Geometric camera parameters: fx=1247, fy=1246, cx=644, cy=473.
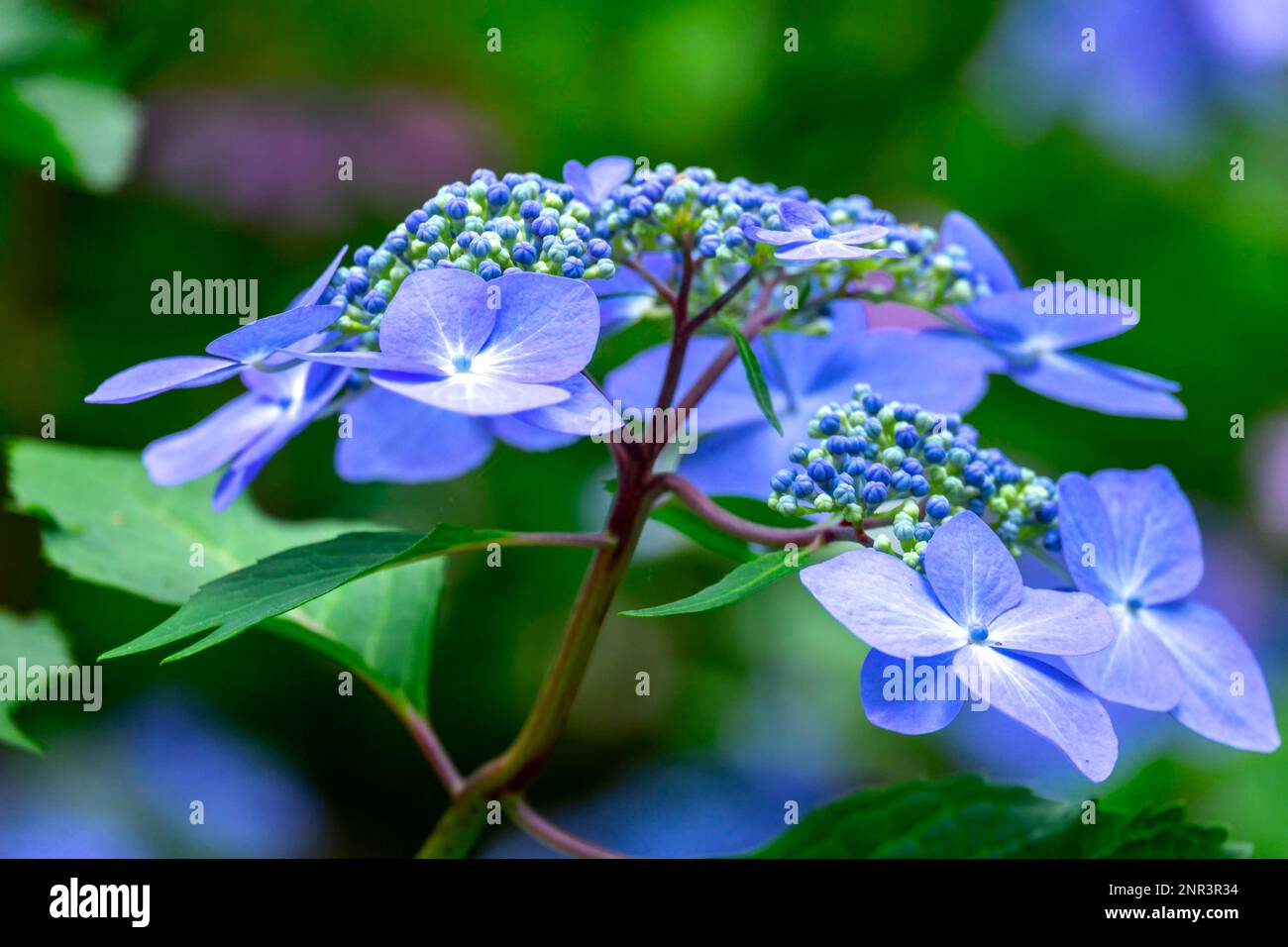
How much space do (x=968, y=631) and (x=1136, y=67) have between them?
2.50 m

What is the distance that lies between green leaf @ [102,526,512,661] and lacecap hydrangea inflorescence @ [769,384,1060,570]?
0.20 metres

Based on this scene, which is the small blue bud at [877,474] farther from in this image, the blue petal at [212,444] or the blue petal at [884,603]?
the blue petal at [212,444]

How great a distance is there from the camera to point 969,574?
641 millimetres

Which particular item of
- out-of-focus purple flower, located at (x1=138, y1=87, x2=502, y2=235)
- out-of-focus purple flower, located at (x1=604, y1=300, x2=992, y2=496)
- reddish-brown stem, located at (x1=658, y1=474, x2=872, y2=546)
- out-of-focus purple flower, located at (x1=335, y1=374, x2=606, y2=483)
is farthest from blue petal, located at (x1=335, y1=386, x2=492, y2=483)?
out-of-focus purple flower, located at (x1=138, y1=87, x2=502, y2=235)

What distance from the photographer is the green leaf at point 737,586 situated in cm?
61

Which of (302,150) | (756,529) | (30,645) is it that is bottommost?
(30,645)

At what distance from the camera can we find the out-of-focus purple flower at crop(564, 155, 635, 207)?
80 centimetres

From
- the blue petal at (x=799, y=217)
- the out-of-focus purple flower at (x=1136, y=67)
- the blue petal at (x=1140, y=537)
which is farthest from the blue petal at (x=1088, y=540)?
the out-of-focus purple flower at (x=1136, y=67)

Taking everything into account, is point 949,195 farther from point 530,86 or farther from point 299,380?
point 299,380

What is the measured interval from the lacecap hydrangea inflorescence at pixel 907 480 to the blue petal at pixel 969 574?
0.7 inches

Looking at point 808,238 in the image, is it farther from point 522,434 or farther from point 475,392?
point 522,434

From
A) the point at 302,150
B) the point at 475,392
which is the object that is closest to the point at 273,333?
the point at 475,392
